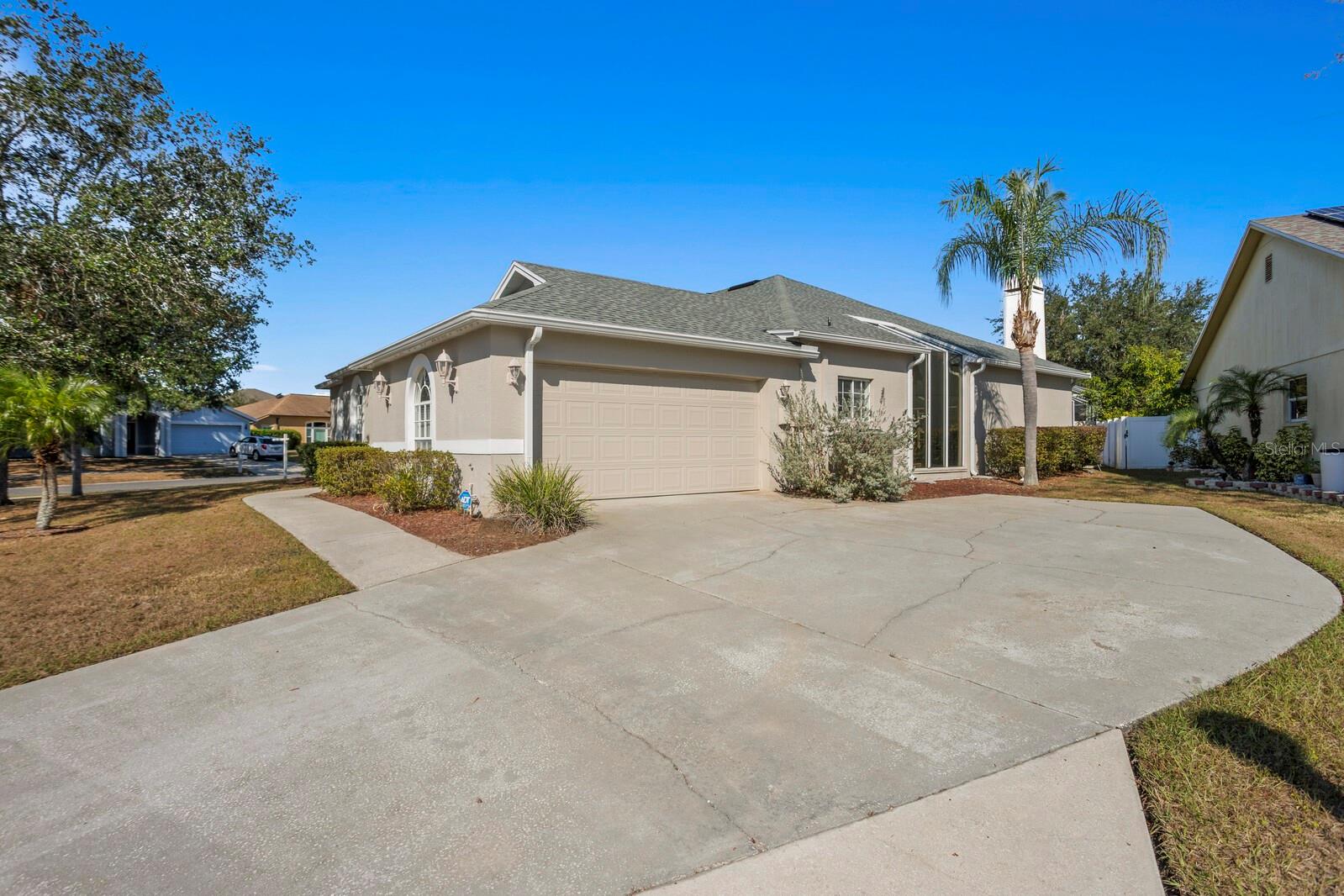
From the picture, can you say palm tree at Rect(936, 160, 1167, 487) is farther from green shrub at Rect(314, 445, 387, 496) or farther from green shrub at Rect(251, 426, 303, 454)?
green shrub at Rect(251, 426, 303, 454)

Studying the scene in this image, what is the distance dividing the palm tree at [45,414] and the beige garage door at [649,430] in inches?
279

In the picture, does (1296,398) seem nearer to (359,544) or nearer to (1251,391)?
(1251,391)

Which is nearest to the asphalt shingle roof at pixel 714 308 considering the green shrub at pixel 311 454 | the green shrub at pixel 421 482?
the green shrub at pixel 421 482

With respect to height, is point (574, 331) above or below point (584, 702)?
above

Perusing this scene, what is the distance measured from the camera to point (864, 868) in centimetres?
233

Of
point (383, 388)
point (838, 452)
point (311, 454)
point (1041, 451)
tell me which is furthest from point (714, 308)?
point (311, 454)

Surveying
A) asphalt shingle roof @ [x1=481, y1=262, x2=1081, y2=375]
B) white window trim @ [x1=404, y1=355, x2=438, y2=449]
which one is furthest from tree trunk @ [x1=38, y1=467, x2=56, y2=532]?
asphalt shingle roof @ [x1=481, y1=262, x2=1081, y2=375]

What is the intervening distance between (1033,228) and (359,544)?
14569 millimetres

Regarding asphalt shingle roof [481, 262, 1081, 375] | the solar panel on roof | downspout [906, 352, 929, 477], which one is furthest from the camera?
downspout [906, 352, 929, 477]

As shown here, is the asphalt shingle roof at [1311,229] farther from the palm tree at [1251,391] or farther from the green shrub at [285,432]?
the green shrub at [285,432]

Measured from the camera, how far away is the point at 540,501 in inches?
328

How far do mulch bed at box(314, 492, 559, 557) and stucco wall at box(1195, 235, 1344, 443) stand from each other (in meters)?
15.5

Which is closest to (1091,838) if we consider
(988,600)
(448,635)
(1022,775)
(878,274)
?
(1022,775)

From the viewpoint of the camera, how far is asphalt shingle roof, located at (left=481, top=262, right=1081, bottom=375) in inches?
437
